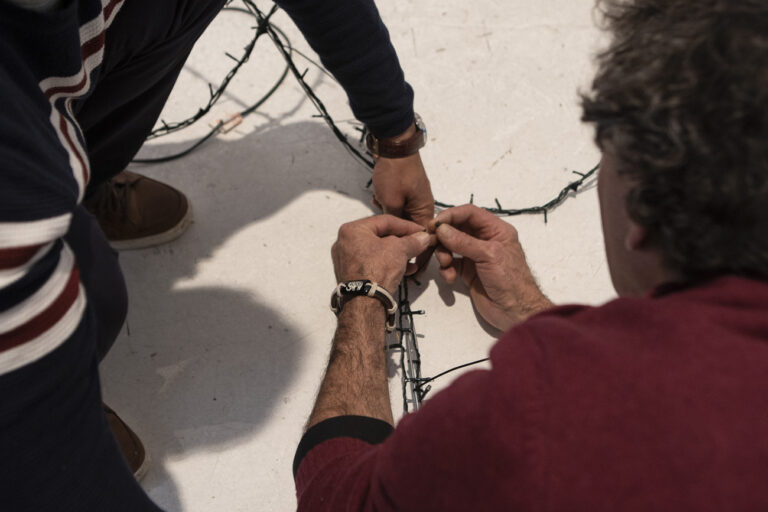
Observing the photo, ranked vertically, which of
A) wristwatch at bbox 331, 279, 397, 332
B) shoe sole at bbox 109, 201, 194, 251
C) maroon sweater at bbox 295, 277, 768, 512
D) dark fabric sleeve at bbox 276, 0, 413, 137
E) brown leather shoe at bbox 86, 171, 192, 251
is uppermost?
dark fabric sleeve at bbox 276, 0, 413, 137

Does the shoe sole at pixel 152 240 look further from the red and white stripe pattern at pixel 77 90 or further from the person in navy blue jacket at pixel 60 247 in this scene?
the red and white stripe pattern at pixel 77 90

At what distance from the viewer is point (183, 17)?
878 millimetres

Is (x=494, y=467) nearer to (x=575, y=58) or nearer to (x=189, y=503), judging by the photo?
(x=189, y=503)

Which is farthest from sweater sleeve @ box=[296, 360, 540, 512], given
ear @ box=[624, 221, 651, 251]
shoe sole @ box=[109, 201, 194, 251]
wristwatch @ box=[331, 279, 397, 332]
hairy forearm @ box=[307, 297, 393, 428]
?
shoe sole @ box=[109, 201, 194, 251]

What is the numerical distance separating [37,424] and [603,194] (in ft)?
1.68

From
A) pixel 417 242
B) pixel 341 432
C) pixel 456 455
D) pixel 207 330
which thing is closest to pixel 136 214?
pixel 207 330

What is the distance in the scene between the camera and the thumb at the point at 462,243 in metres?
1.02

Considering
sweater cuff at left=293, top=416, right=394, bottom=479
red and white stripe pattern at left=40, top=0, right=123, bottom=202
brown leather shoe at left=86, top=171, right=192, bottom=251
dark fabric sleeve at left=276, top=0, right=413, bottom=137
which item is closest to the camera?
red and white stripe pattern at left=40, top=0, right=123, bottom=202

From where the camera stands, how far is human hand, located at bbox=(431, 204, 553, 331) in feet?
3.34

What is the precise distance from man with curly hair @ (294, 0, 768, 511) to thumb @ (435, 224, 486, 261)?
48 cm

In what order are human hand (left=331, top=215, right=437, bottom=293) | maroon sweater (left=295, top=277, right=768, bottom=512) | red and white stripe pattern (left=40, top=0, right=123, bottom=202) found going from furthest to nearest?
human hand (left=331, top=215, right=437, bottom=293) → red and white stripe pattern (left=40, top=0, right=123, bottom=202) → maroon sweater (left=295, top=277, right=768, bottom=512)

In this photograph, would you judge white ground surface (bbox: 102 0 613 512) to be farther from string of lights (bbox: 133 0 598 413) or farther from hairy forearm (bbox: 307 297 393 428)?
hairy forearm (bbox: 307 297 393 428)

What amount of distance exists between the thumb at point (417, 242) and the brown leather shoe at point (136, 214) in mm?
442

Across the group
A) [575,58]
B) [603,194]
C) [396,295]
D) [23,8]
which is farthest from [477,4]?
[23,8]
